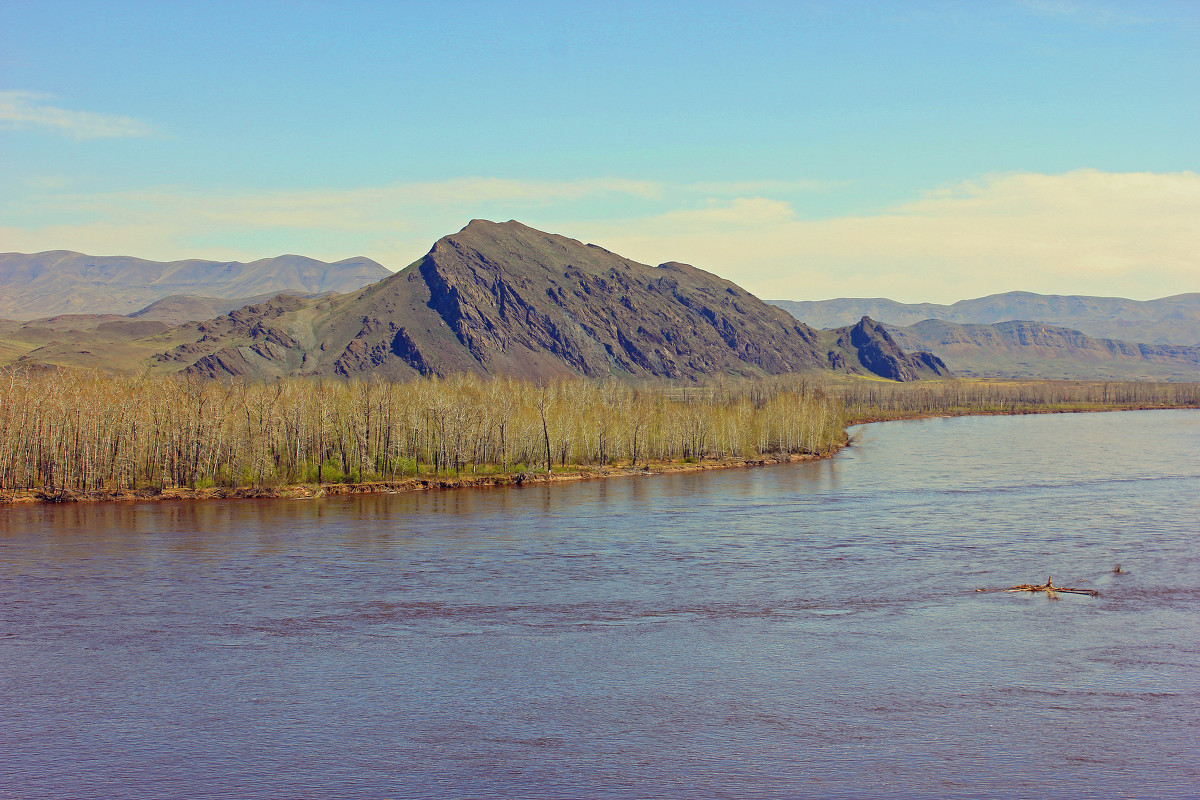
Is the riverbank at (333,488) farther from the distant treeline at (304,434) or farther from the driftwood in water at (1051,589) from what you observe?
the driftwood in water at (1051,589)

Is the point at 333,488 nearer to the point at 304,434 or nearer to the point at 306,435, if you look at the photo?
the point at 304,434

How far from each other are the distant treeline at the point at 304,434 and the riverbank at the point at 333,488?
6.76 feet

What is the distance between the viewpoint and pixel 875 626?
130ft

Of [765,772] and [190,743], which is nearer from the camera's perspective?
[765,772]

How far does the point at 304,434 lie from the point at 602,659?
71781mm

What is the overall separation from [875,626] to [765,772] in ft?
51.6

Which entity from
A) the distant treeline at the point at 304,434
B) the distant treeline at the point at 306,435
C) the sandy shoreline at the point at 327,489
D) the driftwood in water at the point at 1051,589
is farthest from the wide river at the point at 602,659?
the distant treeline at the point at 304,434

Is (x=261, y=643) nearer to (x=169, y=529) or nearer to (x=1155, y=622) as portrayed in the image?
(x=169, y=529)

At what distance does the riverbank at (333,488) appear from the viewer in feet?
269

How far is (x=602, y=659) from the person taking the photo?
3559 cm

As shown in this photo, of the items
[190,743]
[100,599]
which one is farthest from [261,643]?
[100,599]

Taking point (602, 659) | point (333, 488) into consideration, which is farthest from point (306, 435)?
point (602, 659)

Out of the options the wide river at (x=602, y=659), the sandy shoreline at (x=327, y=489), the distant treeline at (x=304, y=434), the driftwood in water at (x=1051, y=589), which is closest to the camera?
the wide river at (x=602, y=659)

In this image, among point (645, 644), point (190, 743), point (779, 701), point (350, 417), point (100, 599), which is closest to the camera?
point (190, 743)
